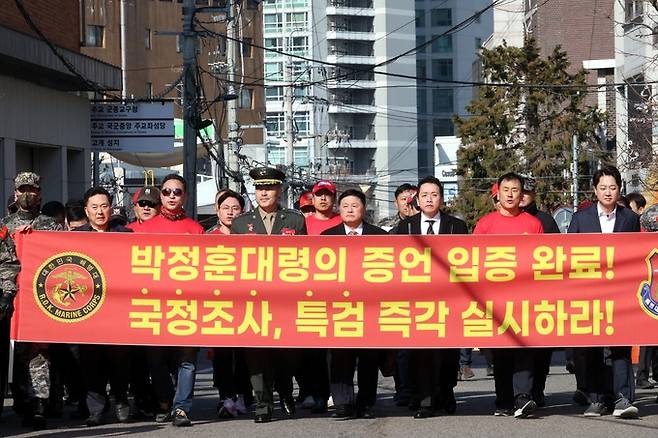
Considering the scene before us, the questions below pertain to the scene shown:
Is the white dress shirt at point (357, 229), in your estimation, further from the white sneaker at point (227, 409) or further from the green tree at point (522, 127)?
the green tree at point (522, 127)

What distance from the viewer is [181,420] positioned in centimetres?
1088

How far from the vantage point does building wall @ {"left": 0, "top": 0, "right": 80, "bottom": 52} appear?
867 inches

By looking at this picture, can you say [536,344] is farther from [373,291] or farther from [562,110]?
[562,110]

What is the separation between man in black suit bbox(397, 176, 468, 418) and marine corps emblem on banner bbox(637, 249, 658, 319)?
58.4 inches

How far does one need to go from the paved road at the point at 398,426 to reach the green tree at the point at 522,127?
45.3 m

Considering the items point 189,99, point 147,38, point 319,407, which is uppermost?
point 147,38

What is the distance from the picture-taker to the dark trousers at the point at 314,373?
11.9 metres

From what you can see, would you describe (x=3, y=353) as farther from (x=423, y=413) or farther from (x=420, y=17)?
(x=420, y=17)

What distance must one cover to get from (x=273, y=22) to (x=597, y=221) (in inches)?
3966

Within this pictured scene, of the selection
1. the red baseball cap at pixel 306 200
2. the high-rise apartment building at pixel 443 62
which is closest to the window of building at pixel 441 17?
the high-rise apartment building at pixel 443 62

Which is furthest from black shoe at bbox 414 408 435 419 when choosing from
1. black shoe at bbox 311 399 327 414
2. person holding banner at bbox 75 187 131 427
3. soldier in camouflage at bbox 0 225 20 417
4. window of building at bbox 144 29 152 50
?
window of building at bbox 144 29 152 50

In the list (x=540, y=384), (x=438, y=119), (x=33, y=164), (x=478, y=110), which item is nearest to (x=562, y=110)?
(x=478, y=110)

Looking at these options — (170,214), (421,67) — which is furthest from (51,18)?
(421,67)

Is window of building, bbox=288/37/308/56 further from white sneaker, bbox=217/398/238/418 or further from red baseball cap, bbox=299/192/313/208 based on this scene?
white sneaker, bbox=217/398/238/418
